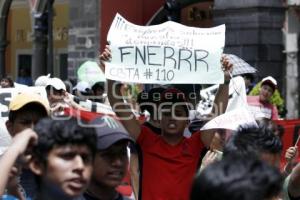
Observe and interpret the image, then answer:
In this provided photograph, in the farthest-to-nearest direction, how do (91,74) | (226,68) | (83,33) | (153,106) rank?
(83,33) → (91,74) → (226,68) → (153,106)

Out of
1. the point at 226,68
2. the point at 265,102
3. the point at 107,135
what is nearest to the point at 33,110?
the point at 107,135

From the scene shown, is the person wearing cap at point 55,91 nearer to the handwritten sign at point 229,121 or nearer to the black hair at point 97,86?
the handwritten sign at point 229,121

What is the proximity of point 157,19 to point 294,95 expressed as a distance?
5.16 m

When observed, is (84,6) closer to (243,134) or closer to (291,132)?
(291,132)

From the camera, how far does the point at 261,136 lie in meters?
4.02

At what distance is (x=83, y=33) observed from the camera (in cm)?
2062

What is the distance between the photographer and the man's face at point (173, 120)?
5320 millimetres

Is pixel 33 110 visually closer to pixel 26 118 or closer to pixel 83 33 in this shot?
pixel 26 118

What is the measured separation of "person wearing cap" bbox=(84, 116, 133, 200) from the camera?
3.76 metres

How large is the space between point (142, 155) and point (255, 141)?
1.44 metres

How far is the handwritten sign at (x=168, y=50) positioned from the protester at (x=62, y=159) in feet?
8.79

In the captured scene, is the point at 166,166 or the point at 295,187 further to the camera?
the point at 166,166

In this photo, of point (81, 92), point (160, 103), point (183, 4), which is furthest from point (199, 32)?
point (183, 4)

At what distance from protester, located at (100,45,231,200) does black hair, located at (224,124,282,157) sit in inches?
44.4
